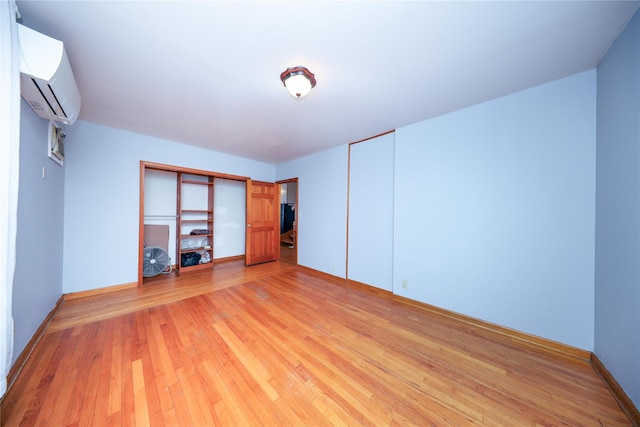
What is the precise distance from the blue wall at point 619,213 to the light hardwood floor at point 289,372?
337mm

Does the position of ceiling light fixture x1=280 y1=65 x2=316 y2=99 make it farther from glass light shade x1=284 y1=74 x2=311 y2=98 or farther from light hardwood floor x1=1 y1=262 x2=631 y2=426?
light hardwood floor x1=1 y1=262 x2=631 y2=426

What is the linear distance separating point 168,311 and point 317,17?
3.26 meters

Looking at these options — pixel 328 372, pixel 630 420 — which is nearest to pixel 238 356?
pixel 328 372

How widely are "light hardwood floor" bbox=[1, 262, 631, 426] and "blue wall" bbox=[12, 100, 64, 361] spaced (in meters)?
0.27

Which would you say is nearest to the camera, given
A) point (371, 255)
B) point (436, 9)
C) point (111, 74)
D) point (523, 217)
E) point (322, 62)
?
point (436, 9)

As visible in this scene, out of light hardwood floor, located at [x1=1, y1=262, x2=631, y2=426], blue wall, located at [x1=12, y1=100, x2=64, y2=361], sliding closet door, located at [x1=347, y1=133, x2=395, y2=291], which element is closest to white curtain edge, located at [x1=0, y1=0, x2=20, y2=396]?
light hardwood floor, located at [x1=1, y1=262, x2=631, y2=426]

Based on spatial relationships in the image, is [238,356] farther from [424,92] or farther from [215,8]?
[424,92]

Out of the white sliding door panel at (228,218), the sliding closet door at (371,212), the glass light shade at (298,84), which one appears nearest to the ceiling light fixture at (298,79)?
the glass light shade at (298,84)

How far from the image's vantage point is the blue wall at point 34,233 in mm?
1544

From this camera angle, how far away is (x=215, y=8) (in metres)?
1.19

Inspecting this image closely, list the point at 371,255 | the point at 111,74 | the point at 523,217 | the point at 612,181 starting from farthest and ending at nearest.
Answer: the point at 371,255 < the point at 523,217 < the point at 111,74 < the point at 612,181

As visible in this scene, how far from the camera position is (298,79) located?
1.67 meters

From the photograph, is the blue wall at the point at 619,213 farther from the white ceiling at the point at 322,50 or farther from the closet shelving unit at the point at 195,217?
the closet shelving unit at the point at 195,217

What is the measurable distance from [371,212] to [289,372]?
2341 millimetres
